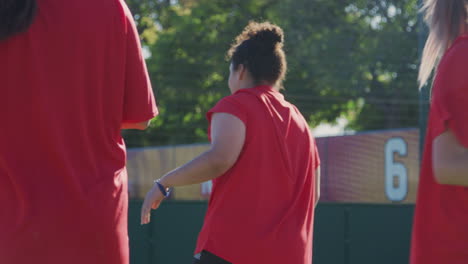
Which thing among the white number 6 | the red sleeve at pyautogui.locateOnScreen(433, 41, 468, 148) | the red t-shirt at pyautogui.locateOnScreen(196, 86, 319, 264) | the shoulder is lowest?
the white number 6

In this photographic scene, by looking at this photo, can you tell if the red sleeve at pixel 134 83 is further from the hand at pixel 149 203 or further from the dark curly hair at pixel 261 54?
the dark curly hair at pixel 261 54

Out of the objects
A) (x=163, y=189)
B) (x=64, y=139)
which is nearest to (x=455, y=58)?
(x=64, y=139)

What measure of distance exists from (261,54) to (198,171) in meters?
0.69

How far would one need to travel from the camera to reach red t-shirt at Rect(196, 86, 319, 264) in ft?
9.54

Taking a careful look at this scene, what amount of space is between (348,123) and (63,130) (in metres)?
22.0

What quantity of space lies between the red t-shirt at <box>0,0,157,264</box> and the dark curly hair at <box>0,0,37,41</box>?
0.03 metres

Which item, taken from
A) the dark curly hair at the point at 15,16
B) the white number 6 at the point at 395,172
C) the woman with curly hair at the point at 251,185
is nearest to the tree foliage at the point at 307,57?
the white number 6 at the point at 395,172

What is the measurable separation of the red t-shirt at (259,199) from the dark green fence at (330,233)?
3682 millimetres

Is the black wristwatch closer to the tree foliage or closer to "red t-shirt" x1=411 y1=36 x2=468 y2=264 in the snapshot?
"red t-shirt" x1=411 y1=36 x2=468 y2=264

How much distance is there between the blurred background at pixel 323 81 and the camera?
440 inches

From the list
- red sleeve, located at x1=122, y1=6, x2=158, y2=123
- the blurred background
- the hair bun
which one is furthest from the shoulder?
the blurred background

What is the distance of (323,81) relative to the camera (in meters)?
18.7

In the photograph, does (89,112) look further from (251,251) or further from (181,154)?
(181,154)

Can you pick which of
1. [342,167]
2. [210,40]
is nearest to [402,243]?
[342,167]
